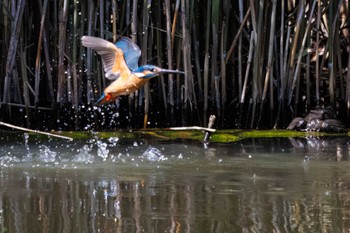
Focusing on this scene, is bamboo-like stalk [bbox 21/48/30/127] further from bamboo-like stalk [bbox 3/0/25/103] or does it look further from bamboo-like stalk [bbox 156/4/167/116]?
bamboo-like stalk [bbox 156/4/167/116]

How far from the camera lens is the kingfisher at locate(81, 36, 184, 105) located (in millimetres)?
6211

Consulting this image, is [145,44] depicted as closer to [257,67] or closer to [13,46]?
[257,67]

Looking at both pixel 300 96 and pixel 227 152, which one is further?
pixel 300 96

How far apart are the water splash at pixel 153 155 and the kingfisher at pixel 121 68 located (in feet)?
1.49

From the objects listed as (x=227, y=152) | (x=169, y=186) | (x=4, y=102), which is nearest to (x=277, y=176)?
(x=169, y=186)

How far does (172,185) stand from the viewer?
191 inches

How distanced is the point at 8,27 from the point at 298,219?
175 inches

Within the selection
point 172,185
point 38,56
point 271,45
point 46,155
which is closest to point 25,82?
point 38,56

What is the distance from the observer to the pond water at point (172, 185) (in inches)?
150

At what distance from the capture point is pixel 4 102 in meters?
7.54

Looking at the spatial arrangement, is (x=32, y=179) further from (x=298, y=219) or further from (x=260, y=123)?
(x=260, y=123)

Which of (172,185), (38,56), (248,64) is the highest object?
(38,56)

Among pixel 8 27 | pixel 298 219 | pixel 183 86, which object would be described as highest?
pixel 8 27

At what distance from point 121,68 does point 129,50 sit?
21 cm
